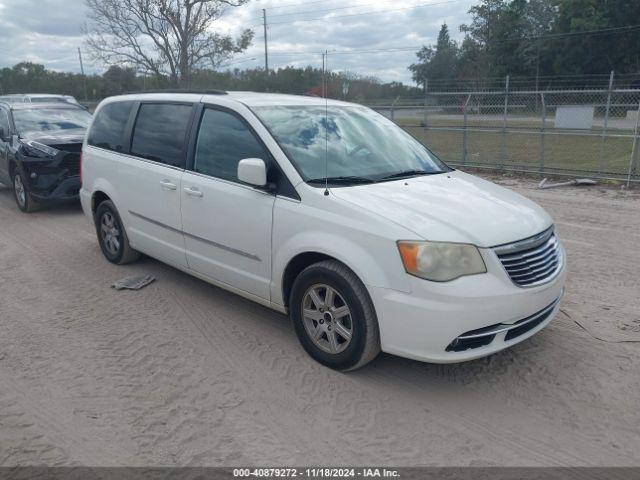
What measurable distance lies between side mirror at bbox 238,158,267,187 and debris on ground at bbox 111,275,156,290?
2.10m

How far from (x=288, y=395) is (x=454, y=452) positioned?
107 centimetres

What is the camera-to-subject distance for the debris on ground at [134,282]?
530cm

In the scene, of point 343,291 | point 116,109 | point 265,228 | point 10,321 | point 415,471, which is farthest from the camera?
point 116,109

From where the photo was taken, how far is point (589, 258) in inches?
237

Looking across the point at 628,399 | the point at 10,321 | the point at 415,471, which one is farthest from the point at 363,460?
the point at 10,321

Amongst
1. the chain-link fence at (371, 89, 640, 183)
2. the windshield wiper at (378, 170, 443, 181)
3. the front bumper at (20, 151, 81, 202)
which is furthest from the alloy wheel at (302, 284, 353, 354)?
the chain-link fence at (371, 89, 640, 183)

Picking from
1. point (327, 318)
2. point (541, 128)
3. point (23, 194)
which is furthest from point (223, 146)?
point (541, 128)

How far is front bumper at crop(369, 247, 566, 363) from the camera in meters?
3.14

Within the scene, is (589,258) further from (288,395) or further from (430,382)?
(288,395)

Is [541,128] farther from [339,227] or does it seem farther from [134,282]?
[339,227]

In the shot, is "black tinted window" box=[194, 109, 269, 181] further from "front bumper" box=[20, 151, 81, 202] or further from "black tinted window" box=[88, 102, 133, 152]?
"front bumper" box=[20, 151, 81, 202]

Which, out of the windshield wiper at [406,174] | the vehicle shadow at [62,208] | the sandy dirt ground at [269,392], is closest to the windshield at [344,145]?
the windshield wiper at [406,174]

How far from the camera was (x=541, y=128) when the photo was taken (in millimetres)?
11953

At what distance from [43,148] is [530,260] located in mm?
7730
